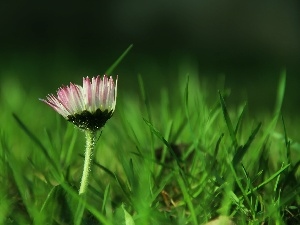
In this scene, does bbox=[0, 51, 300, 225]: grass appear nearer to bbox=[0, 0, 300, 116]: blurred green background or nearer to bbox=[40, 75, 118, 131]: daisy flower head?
bbox=[40, 75, 118, 131]: daisy flower head

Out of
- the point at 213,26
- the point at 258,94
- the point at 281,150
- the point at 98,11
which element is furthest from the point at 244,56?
the point at 281,150

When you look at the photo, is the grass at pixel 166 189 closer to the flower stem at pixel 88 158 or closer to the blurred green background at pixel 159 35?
the flower stem at pixel 88 158

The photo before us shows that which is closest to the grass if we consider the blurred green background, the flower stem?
the flower stem

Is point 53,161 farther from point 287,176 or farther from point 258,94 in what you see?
point 258,94

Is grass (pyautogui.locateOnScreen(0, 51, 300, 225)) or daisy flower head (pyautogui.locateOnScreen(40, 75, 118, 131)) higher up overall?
daisy flower head (pyautogui.locateOnScreen(40, 75, 118, 131))

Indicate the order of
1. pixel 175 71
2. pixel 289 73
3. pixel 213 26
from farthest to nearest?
pixel 213 26 < pixel 289 73 < pixel 175 71

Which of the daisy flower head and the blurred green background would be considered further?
the blurred green background

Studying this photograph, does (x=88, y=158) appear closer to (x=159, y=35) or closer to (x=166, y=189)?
(x=166, y=189)
